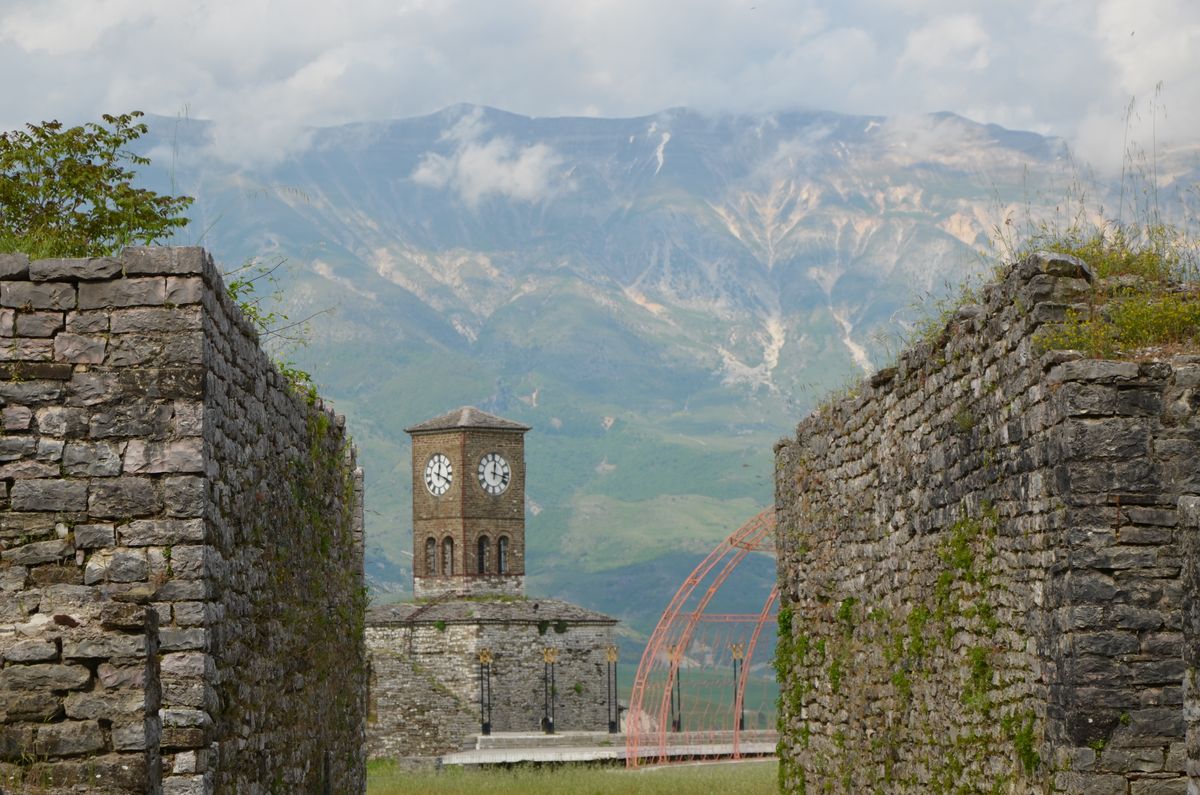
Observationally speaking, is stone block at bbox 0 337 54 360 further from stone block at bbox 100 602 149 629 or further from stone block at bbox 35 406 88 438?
stone block at bbox 100 602 149 629

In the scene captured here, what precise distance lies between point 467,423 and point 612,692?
46.5 ft

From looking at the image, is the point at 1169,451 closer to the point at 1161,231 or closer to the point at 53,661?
the point at 1161,231

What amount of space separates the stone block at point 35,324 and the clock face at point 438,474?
6747 cm

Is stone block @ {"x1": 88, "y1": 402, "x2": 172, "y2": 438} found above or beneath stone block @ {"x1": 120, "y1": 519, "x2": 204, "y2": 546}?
above

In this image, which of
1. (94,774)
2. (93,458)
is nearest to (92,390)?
(93,458)

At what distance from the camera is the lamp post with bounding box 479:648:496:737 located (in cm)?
6562

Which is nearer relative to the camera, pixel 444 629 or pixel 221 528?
pixel 221 528

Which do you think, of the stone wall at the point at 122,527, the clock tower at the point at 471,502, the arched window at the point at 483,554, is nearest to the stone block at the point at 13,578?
the stone wall at the point at 122,527

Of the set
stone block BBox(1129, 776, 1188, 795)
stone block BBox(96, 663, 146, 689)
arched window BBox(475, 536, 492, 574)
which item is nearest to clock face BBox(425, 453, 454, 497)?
arched window BBox(475, 536, 492, 574)

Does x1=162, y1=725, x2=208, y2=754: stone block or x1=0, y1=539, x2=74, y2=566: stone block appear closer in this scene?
x1=0, y1=539, x2=74, y2=566: stone block

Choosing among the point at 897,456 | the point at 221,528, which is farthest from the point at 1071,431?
the point at 221,528

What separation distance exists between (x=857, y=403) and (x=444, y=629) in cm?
5644

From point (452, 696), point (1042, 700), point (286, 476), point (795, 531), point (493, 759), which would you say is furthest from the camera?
point (452, 696)

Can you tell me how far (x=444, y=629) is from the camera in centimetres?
6862
